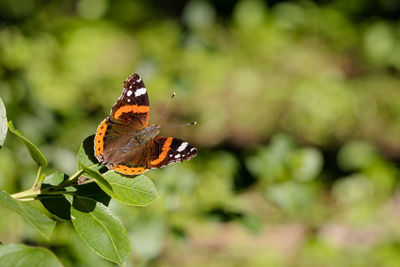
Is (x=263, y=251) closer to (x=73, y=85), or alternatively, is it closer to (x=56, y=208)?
(x=73, y=85)

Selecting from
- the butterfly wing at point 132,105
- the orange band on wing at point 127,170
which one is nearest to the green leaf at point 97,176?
the orange band on wing at point 127,170

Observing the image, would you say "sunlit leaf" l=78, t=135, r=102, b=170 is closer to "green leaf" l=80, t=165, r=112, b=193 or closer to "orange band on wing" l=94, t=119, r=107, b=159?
"orange band on wing" l=94, t=119, r=107, b=159

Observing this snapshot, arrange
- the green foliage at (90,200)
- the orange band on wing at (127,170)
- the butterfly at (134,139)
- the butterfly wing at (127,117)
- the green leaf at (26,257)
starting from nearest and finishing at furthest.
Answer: the green leaf at (26,257), the green foliage at (90,200), the orange band on wing at (127,170), the butterfly at (134,139), the butterfly wing at (127,117)

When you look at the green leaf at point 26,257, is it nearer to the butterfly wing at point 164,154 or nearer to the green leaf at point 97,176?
the green leaf at point 97,176

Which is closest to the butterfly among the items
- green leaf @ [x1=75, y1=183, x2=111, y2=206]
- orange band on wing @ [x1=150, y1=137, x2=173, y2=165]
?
orange band on wing @ [x1=150, y1=137, x2=173, y2=165]

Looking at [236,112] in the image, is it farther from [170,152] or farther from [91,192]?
[91,192]

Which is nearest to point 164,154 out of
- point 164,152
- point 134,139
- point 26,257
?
point 164,152
